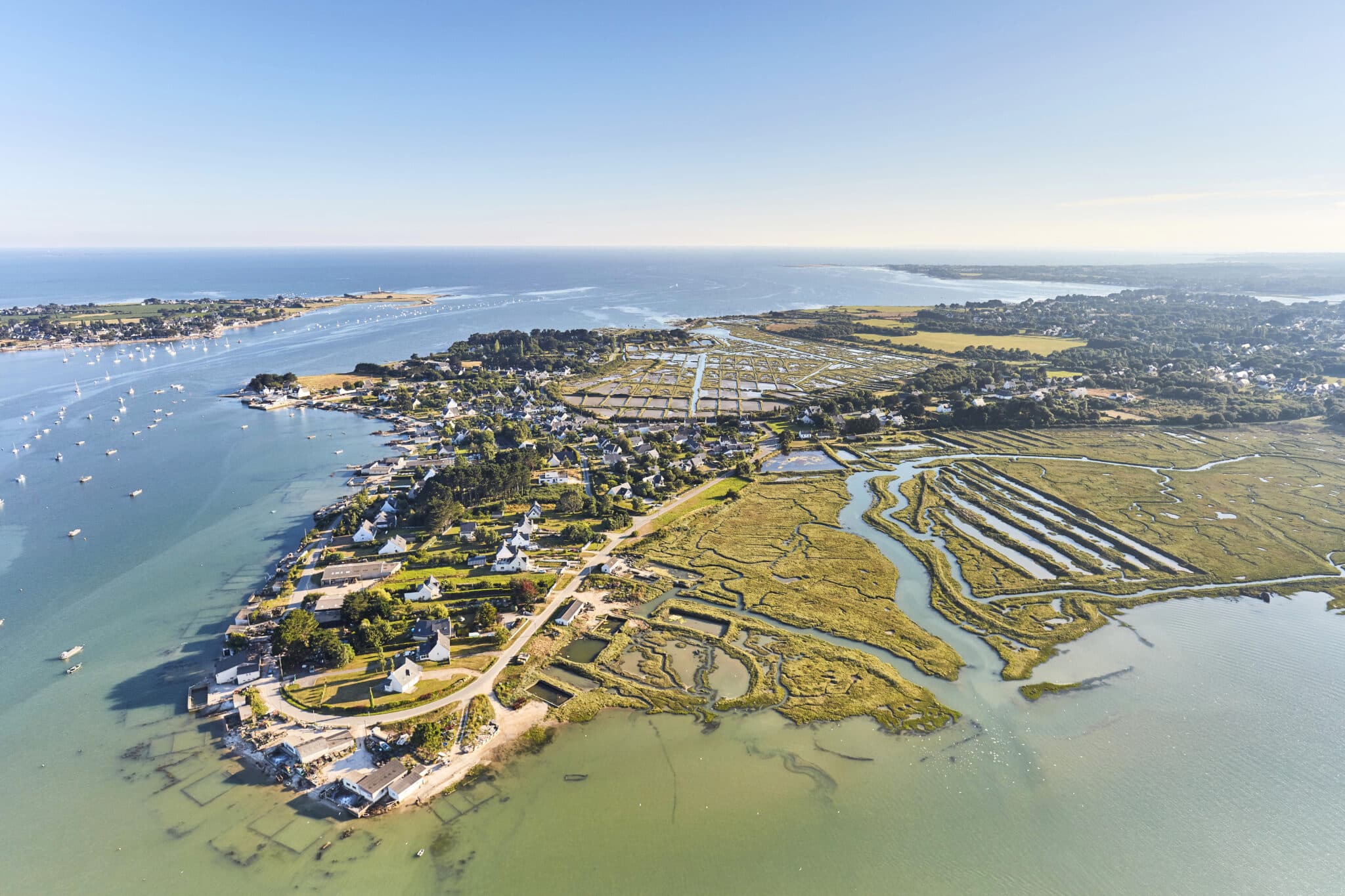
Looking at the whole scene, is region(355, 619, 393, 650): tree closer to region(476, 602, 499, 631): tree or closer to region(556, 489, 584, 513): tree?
region(476, 602, 499, 631): tree

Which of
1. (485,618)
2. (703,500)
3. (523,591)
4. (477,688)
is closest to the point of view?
(477,688)

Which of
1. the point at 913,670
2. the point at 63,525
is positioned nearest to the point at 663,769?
the point at 913,670

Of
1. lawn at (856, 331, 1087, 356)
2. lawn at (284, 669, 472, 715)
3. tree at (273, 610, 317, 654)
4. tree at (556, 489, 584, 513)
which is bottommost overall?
lawn at (284, 669, 472, 715)

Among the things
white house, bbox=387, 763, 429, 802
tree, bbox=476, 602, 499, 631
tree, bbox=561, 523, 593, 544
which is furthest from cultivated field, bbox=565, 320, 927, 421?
white house, bbox=387, 763, 429, 802

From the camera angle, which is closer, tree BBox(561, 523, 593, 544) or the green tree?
the green tree

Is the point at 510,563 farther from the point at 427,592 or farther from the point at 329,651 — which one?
the point at 329,651

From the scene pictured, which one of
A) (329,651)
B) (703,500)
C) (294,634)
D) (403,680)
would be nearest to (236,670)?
(294,634)

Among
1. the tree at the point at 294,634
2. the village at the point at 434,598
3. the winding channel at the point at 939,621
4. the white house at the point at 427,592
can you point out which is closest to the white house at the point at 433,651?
the village at the point at 434,598
